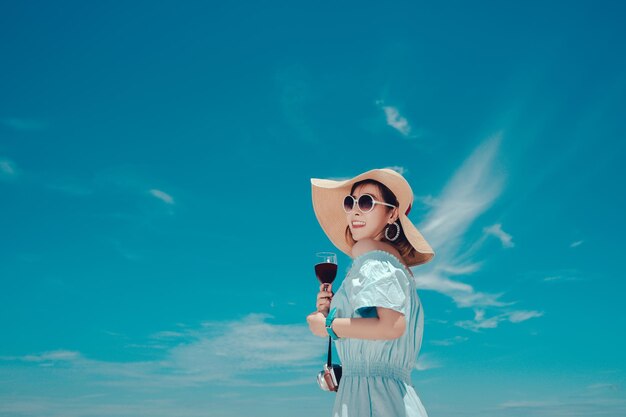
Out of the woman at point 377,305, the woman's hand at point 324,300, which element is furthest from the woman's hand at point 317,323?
the woman's hand at point 324,300

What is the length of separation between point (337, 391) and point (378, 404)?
54 centimetres

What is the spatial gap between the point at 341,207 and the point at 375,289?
165 centimetres

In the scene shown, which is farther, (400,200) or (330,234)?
(330,234)

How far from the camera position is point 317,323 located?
575 centimetres

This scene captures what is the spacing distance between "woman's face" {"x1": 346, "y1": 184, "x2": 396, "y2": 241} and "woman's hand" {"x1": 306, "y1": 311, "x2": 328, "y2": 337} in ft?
2.87

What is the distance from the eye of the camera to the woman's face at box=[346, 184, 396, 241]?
603cm

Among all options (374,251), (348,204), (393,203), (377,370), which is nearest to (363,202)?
(348,204)

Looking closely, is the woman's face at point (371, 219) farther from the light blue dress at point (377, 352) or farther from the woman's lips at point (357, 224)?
the light blue dress at point (377, 352)

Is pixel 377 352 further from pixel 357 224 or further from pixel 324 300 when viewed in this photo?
pixel 357 224

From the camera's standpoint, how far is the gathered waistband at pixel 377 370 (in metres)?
5.36

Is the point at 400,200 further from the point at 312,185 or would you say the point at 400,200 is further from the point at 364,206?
the point at 312,185

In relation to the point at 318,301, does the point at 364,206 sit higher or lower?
higher

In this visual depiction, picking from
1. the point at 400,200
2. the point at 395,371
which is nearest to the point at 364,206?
the point at 400,200

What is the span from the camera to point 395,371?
5.41m
